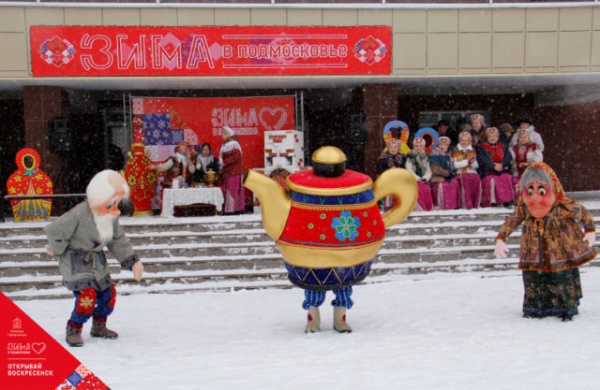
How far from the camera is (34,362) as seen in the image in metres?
4.01

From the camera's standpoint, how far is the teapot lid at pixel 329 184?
5.72 meters

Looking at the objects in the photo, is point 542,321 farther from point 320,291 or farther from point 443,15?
point 443,15

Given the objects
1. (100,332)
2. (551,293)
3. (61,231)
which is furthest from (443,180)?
(61,231)

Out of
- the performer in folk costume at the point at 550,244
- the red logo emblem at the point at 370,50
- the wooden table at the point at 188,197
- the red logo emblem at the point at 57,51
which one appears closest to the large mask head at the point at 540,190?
the performer in folk costume at the point at 550,244

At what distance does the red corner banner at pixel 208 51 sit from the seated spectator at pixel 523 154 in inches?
98.8

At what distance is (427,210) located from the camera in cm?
1009

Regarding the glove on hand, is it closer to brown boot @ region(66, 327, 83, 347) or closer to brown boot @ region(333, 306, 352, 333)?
brown boot @ region(333, 306, 352, 333)

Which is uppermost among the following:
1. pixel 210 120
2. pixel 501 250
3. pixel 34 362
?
pixel 210 120

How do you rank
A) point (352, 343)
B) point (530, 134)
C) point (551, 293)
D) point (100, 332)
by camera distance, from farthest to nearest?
point (530, 134)
point (551, 293)
point (100, 332)
point (352, 343)

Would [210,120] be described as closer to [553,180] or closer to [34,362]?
[553,180]

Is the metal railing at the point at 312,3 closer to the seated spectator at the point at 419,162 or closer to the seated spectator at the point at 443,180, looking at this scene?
the seated spectator at the point at 443,180

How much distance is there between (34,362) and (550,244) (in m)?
4.62

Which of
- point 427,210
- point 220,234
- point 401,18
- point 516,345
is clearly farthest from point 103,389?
point 401,18

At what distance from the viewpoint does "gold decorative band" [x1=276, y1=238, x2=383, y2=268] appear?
568cm
